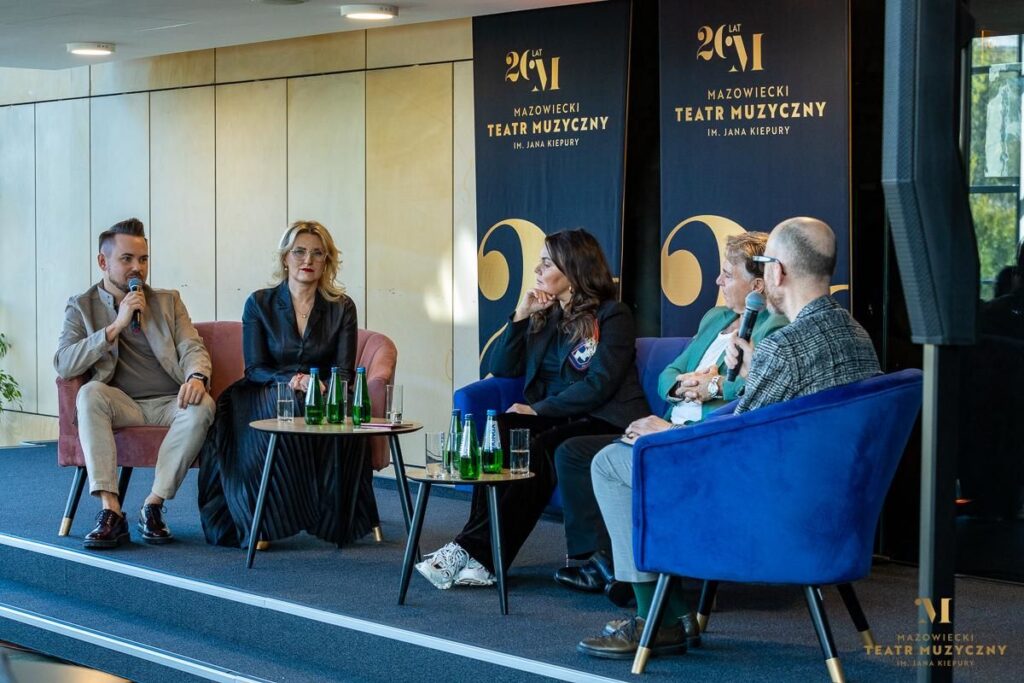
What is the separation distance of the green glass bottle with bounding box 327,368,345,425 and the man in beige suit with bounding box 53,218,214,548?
0.71m

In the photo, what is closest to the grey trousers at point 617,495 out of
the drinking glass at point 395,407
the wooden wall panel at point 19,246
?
the drinking glass at point 395,407

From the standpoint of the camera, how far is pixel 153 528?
5.64 metres

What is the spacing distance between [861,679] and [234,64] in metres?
6.31

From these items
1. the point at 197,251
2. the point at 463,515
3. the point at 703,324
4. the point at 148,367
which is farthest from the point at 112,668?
the point at 197,251

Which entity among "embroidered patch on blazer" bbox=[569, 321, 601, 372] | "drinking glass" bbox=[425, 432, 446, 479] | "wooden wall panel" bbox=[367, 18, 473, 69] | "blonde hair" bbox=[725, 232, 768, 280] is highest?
"wooden wall panel" bbox=[367, 18, 473, 69]

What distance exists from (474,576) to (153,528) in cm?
164

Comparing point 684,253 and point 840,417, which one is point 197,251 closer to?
point 684,253

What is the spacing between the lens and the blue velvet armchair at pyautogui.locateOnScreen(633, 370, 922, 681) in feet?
11.4

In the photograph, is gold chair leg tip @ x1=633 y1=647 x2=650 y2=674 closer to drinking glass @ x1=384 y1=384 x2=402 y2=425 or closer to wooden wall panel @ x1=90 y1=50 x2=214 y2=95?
drinking glass @ x1=384 y1=384 x2=402 y2=425

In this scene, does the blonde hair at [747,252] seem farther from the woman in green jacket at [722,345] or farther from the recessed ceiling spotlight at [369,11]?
the recessed ceiling spotlight at [369,11]

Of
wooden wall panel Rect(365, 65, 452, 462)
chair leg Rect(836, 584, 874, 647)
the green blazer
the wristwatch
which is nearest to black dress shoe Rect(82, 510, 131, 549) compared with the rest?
the green blazer

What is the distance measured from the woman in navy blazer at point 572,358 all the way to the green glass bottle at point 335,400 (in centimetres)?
64

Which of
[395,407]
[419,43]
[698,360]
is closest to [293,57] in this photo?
[419,43]

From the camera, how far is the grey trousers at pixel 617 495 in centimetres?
401
